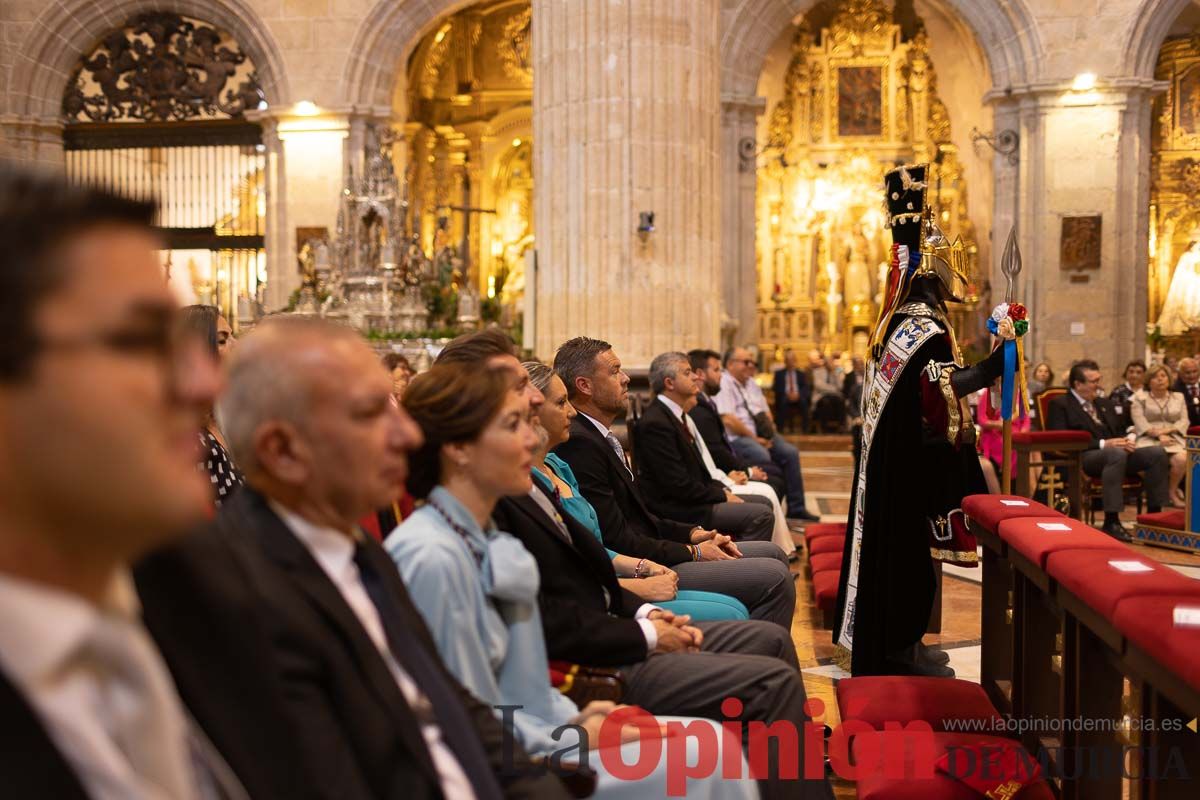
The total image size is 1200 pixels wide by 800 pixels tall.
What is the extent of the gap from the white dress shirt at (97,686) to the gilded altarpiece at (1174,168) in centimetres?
1942

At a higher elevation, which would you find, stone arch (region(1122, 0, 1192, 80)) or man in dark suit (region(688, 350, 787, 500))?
stone arch (region(1122, 0, 1192, 80))

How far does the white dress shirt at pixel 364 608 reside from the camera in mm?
1717

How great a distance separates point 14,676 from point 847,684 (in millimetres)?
3185

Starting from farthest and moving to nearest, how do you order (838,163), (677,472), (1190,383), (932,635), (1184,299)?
(838,163) → (1184,299) → (1190,383) → (677,472) → (932,635)

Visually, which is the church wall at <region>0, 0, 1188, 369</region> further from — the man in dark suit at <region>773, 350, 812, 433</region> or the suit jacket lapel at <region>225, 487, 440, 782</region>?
the suit jacket lapel at <region>225, 487, 440, 782</region>

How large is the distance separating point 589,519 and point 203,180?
53.3 feet

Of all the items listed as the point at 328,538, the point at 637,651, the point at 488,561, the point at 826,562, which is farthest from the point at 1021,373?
the point at 328,538

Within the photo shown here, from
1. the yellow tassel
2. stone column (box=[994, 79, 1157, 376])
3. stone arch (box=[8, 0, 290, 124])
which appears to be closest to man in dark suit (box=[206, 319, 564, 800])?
the yellow tassel

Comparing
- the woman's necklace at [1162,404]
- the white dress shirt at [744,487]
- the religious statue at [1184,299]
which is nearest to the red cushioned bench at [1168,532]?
the woman's necklace at [1162,404]

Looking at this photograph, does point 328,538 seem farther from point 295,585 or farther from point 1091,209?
point 1091,209

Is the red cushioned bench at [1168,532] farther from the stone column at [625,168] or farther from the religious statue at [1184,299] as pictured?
the religious statue at [1184,299]

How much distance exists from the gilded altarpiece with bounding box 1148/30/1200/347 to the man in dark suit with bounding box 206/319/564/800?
738 inches

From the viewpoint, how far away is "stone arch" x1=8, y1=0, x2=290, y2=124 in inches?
652

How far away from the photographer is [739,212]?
56.2 ft
